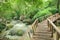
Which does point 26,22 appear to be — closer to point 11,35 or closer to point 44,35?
point 11,35

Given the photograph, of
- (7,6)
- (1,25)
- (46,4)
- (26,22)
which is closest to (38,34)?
(7,6)

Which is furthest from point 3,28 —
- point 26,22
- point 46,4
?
point 46,4

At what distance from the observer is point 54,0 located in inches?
931

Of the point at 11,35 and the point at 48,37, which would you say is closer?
the point at 48,37

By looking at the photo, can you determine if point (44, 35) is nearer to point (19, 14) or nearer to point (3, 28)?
point (3, 28)

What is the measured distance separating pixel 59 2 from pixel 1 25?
33.6 feet

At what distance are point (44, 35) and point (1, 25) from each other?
7877 mm

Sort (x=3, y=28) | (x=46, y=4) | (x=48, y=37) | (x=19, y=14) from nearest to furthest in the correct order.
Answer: (x=48, y=37) < (x=3, y=28) < (x=46, y=4) < (x=19, y=14)

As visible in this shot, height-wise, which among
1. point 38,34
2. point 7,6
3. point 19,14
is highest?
point 7,6

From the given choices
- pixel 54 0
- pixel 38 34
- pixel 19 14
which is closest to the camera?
pixel 38 34

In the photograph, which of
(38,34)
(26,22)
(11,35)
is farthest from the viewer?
(26,22)

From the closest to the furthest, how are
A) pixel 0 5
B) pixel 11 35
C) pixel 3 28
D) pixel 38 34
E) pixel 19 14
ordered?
1. pixel 38 34
2. pixel 0 5
3. pixel 11 35
4. pixel 3 28
5. pixel 19 14

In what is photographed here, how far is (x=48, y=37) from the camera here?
30.6 feet

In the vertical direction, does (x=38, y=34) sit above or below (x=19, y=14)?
above
